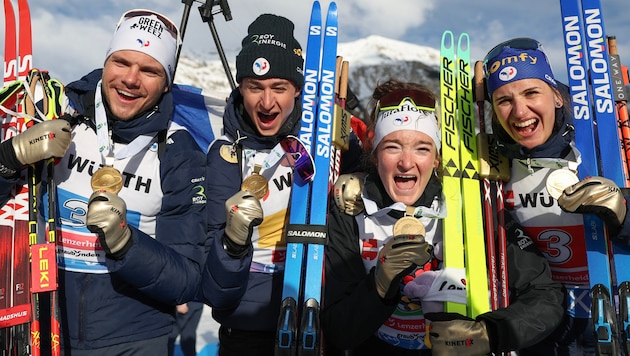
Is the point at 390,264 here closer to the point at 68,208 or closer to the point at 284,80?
the point at 284,80

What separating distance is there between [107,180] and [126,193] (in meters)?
0.14

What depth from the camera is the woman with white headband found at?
221 centimetres

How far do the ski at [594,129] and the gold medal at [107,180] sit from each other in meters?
2.46

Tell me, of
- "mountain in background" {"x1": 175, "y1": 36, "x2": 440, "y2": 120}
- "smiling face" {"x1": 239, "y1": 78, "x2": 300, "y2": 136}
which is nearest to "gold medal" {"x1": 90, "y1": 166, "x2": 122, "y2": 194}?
"smiling face" {"x1": 239, "y1": 78, "x2": 300, "y2": 136}

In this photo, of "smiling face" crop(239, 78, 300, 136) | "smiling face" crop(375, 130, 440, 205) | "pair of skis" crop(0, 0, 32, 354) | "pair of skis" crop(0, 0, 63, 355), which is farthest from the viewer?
"smiling face" crop(239, 78, 300, 136)

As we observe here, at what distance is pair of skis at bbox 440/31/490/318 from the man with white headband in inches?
54.1

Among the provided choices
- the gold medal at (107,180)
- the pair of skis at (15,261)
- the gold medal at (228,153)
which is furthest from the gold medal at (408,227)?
the pair of skis at (15,261)

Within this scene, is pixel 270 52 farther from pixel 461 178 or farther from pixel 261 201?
pixel 461 178

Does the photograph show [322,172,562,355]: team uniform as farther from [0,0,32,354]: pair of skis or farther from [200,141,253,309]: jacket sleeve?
[0,0,32,354]: pair of skis

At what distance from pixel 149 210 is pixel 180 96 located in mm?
2036

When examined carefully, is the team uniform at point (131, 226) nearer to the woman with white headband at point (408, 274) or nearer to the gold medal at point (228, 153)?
the gold medal at point (228, 153)

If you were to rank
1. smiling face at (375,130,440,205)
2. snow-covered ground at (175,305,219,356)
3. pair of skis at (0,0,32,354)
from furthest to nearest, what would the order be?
snow-covered ground at (175,305,219,356) → smiling face at (375,130,440,205) → pair of skis at (0,0,32,354)

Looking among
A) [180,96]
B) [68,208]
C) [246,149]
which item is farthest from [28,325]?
[180,96]

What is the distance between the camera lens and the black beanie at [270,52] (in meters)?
2.75
